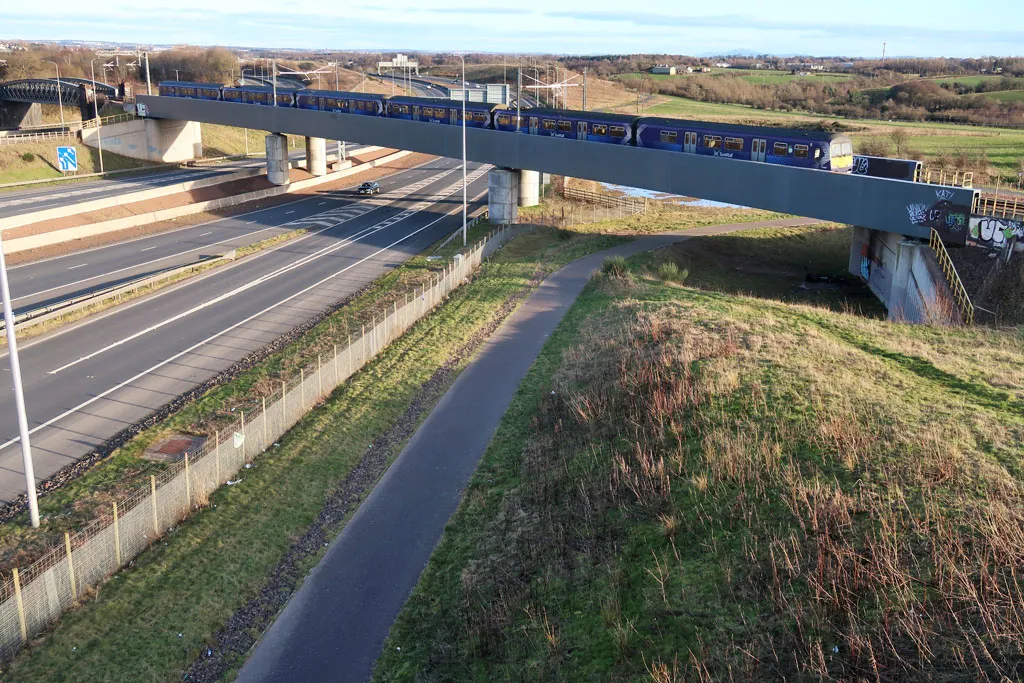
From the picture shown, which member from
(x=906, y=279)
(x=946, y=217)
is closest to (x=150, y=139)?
(x=906, y=279)

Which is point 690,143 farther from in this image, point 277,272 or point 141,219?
point 141,219

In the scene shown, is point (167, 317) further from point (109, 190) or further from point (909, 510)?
point (109, 190)

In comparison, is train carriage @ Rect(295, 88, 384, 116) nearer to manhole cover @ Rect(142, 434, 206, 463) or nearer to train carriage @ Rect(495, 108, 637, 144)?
train carriage @ Rect(495, 108, 637, 144)

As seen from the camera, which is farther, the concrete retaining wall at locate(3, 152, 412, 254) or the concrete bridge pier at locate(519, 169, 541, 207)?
the concrete bridge pier at locate(519, 169, 541, 207)

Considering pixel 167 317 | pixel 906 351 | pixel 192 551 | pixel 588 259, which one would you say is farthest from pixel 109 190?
pixel 906 351

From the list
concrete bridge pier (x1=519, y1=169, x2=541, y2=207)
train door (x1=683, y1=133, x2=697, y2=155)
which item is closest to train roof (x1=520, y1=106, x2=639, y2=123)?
train door (x1=683, y1=133, x2=697, y2=155)

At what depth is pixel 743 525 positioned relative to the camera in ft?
46.6

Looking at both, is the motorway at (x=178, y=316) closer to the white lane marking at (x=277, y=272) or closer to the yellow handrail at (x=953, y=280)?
the white lane marking at (x=277, y=272)

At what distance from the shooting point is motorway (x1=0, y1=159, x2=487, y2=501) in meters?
23.9

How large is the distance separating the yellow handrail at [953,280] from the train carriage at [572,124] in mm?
18139

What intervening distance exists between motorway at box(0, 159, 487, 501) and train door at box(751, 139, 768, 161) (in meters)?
19.6

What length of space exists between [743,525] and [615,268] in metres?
25.2

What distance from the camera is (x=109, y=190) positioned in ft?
221

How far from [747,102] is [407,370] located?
132 meters
